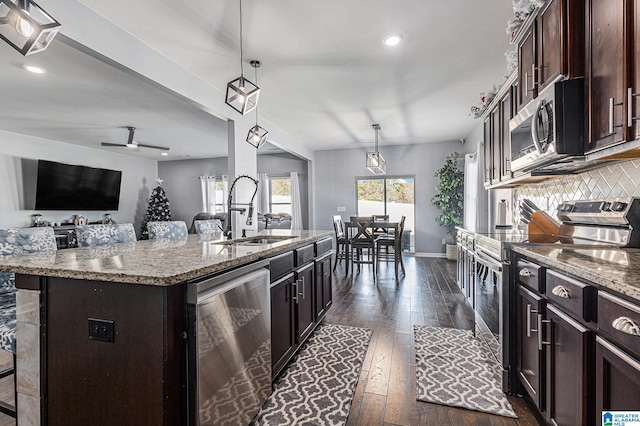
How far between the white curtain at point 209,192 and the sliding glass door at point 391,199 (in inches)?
151

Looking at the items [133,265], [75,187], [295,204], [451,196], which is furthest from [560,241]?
[75,187]

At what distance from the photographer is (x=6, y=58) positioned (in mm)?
2961

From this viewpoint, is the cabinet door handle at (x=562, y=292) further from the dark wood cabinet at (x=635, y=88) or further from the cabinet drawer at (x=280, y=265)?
the cabinet drawer at (x=280, y=265)

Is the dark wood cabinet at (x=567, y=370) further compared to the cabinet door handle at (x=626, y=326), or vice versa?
the dark wood cabinet at (x=567, y=370)

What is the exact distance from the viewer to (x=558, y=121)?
1655 millimetres

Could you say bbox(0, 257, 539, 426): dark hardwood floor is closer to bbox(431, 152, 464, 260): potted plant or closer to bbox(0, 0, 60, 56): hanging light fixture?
bbox(431, 152, 464, 260): potted plant

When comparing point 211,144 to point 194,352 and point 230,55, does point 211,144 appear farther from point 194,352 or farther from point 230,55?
point 194,352

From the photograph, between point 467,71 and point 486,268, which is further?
point 467,71

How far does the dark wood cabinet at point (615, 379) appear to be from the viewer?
0.87 metres

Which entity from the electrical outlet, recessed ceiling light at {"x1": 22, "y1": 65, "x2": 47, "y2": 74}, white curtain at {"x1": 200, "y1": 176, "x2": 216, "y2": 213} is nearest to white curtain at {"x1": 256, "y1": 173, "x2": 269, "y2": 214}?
white curtain at {"x1": 200, "y1": 176, "x2": 216, "y2": 213}

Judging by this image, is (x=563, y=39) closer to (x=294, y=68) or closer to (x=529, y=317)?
(x=529, y=317)

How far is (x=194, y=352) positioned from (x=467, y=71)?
373 cm

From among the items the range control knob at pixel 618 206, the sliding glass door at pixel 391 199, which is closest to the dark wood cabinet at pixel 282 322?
the range control knob at pixel 618 206

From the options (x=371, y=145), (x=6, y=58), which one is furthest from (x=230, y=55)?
(x=371, y=145)
